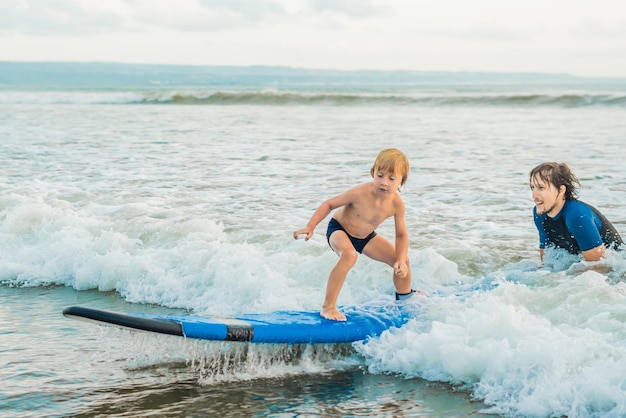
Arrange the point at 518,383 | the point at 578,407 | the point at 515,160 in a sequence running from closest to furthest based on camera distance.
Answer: the point at 578,407, the point at 518,383, the point at 515,160

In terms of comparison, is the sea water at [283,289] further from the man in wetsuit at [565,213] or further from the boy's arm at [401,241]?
the boy's arm at [401,241]

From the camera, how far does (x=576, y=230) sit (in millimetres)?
6141

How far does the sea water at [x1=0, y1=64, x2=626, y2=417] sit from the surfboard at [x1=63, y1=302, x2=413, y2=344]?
0.33 ft

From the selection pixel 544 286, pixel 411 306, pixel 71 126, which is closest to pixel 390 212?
pixel 411 306

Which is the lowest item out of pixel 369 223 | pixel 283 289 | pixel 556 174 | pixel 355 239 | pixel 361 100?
pixel 283 289

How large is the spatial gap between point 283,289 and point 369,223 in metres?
1.30

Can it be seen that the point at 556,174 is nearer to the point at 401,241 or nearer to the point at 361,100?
the point at 401,241

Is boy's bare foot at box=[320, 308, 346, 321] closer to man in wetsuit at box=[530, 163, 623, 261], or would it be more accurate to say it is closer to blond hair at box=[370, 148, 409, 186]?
blond hair at box=[370, 148, 409, 186]

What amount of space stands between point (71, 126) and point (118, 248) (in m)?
17.4

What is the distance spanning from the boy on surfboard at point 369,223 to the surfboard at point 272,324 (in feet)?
0.51

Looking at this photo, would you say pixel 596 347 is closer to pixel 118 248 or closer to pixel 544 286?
pixel 544 286

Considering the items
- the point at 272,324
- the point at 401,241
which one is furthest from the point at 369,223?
the point at 272,324

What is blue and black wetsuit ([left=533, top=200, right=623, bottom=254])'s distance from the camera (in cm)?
612

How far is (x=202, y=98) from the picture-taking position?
42.8 meters
